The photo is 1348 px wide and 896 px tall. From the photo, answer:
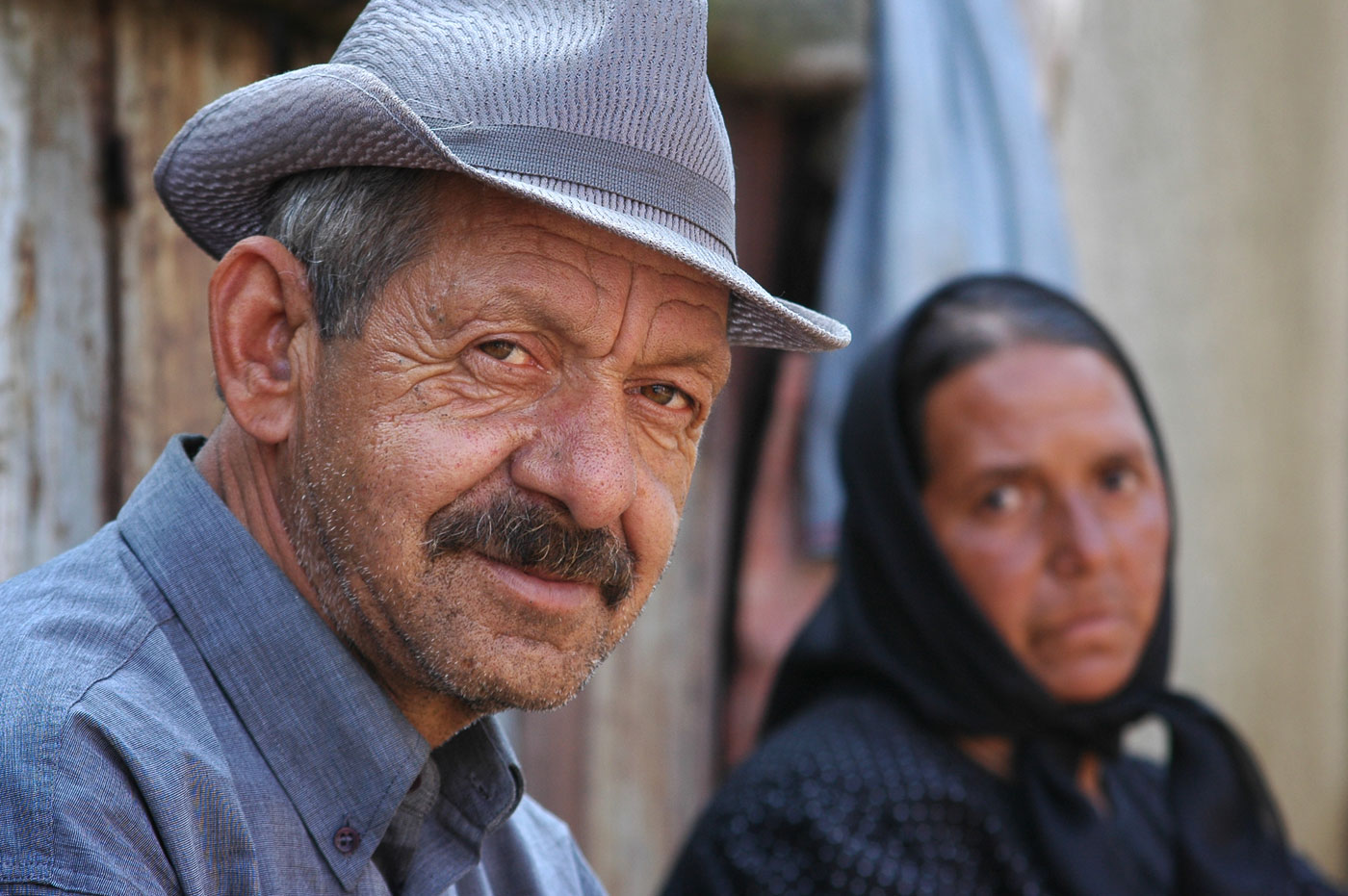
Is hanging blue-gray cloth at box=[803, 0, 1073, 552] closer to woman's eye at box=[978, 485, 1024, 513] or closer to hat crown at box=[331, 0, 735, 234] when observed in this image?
woman's eye at box=[978, 485, 1024, 513]

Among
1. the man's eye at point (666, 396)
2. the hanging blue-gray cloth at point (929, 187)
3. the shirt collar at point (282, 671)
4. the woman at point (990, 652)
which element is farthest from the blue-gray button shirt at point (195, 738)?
the hanging blue-gray cloth at point (929, 187)

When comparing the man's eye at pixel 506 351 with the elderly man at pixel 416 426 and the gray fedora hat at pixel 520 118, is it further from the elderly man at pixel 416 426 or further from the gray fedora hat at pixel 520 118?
the gray fedora hat at pixel 520 118

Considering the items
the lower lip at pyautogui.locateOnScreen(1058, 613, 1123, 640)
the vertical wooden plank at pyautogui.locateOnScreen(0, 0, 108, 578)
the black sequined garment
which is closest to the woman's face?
the lower lip at pyautogui.locateOnScreen(1058, 613, 1123, 640)

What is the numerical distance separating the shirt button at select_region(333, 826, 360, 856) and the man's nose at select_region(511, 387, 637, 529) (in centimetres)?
42

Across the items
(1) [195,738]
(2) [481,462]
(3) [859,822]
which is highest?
(2) [481,462]

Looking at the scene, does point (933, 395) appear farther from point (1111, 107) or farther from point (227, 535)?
point (1111, 107)

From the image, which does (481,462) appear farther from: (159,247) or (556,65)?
(159,247)

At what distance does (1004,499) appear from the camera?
3064 millimetres

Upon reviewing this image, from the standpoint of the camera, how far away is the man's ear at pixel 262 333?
5.35ft

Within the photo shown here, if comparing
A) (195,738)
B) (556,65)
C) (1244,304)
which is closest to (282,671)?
(195,738)

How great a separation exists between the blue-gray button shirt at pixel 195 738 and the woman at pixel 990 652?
131 centimetres

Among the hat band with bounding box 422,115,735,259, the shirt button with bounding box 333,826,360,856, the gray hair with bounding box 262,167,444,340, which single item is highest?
the hat band with bounding box 422,115,735,259

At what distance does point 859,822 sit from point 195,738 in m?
1.72

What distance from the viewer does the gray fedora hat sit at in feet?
5.01
